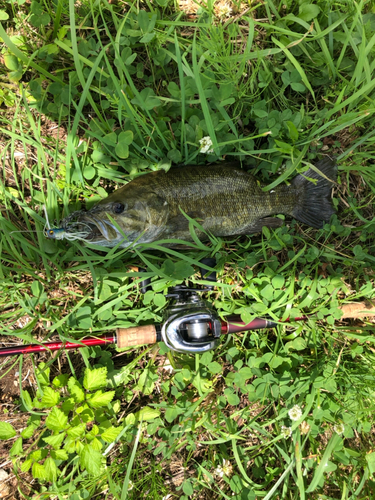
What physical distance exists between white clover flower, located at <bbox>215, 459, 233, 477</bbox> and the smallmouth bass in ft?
7.50

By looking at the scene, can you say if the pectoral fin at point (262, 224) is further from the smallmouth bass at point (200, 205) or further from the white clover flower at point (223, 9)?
the white clover flower at point (223, 9)

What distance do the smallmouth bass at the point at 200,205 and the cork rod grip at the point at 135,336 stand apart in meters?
0.76

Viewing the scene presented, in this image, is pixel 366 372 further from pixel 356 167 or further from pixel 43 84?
pixel 43 84

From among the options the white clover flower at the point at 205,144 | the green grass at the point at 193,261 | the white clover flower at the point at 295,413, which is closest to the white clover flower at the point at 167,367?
the green grass at the point at 193,261

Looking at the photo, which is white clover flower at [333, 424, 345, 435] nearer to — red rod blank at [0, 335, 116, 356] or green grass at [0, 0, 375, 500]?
green grass at [0, 0, 375, 500]

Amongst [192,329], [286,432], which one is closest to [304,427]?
→ [286,432]

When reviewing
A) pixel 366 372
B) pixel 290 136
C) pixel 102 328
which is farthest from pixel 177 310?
pixel 366 372

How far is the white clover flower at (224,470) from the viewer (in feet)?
10.0

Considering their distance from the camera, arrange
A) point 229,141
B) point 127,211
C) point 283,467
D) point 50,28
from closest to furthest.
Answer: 1. point 127,211
2. point 229,141
3. point 50,28
4. point 283,467

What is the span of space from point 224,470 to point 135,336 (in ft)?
5.52

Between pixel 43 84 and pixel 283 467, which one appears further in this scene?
pixel 283 467

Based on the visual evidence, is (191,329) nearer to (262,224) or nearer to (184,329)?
(184,329)

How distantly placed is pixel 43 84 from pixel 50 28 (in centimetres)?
48

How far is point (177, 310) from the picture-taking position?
263 centimetres
